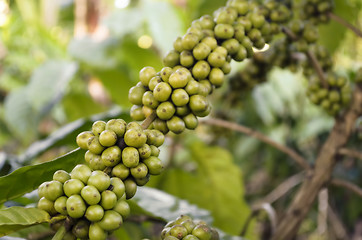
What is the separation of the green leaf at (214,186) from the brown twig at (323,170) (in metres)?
0.26

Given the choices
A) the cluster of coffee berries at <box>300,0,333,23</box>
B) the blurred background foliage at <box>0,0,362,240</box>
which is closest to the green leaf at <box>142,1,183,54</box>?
the blurred background foliage at <box>0,0,362,240</box>

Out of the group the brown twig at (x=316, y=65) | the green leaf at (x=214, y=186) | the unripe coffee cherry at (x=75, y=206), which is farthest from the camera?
the green leaf at (x=214, y=186)

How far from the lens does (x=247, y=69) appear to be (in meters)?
1.08

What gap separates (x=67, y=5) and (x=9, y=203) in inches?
95.1

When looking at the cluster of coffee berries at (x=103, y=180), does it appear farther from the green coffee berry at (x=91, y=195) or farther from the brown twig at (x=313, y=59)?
the brown twig at (x=313, y=59)

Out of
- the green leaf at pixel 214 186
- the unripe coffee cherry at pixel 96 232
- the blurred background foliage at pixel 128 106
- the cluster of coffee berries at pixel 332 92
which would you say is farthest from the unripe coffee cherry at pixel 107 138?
the green leaf at pixel 214 186

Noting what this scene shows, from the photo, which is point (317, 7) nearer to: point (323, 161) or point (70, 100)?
point (323, 161)

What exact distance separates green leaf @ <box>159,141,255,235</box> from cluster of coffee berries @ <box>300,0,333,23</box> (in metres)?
0.64

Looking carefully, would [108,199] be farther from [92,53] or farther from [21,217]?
[92,53]

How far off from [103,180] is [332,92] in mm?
655

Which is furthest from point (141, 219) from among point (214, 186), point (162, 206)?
point (214, 186)

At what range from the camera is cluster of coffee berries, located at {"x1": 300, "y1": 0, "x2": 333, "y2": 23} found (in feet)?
2.92

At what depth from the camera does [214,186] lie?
1.35 m

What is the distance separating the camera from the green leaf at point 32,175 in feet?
1.79
